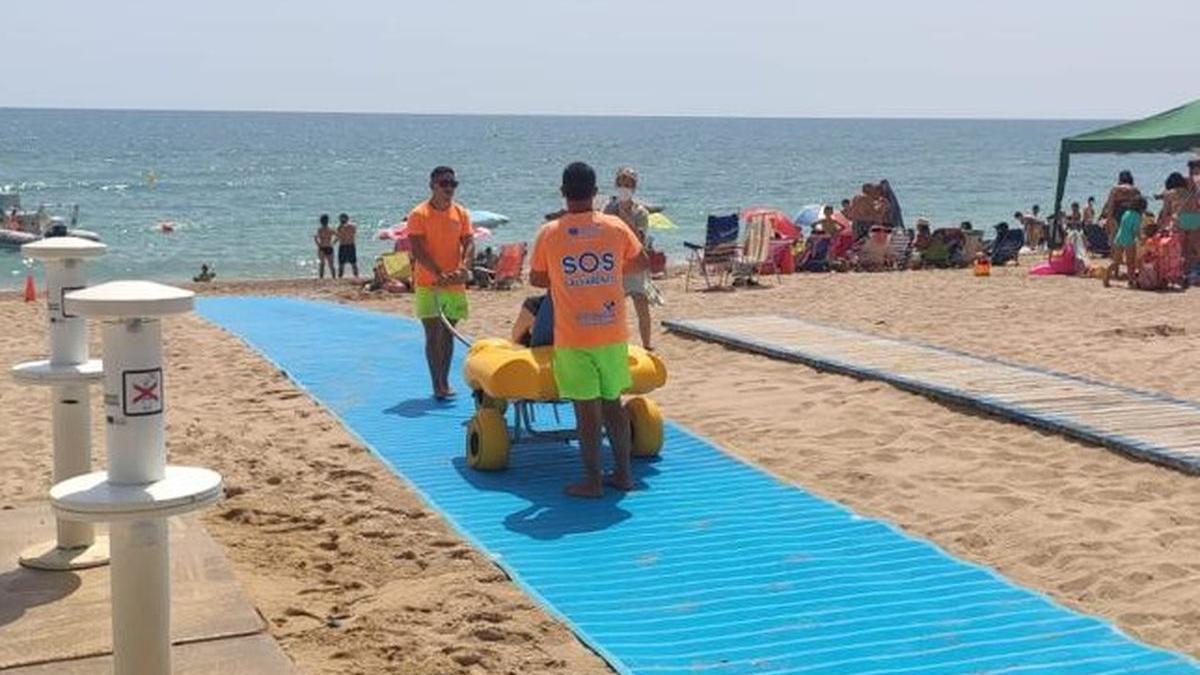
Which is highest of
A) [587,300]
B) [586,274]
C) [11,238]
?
[586,274]

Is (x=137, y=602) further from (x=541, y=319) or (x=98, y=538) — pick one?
(x=541, y=319)

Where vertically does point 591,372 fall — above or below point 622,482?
above

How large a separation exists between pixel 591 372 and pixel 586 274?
412 mm

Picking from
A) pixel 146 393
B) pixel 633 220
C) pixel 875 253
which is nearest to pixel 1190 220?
pixel 875 253

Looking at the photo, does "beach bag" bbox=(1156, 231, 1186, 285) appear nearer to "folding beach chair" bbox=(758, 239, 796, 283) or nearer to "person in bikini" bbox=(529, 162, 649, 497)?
"folding beach chair" bbox=(758, 239, 796, 283)

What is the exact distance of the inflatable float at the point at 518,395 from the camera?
654cm

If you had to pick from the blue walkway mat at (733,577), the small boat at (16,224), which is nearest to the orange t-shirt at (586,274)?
the blue walkway mat at (733,577)

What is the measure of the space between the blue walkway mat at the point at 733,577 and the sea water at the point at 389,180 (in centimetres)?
2443

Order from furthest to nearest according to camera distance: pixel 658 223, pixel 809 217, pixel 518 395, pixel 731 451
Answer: pixel 809 217 < pixel 658 223 < pixel 731 451 < pixel 518 395

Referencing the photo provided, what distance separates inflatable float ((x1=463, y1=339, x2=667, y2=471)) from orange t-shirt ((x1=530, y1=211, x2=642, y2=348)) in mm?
430

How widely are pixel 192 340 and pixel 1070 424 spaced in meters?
7.37

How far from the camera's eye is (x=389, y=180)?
70750 millimetres

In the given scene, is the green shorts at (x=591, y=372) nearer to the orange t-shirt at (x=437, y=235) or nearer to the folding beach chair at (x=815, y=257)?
the orange t-shirt at (x=437, y=235)

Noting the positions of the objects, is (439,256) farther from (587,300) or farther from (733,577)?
(733,577)
